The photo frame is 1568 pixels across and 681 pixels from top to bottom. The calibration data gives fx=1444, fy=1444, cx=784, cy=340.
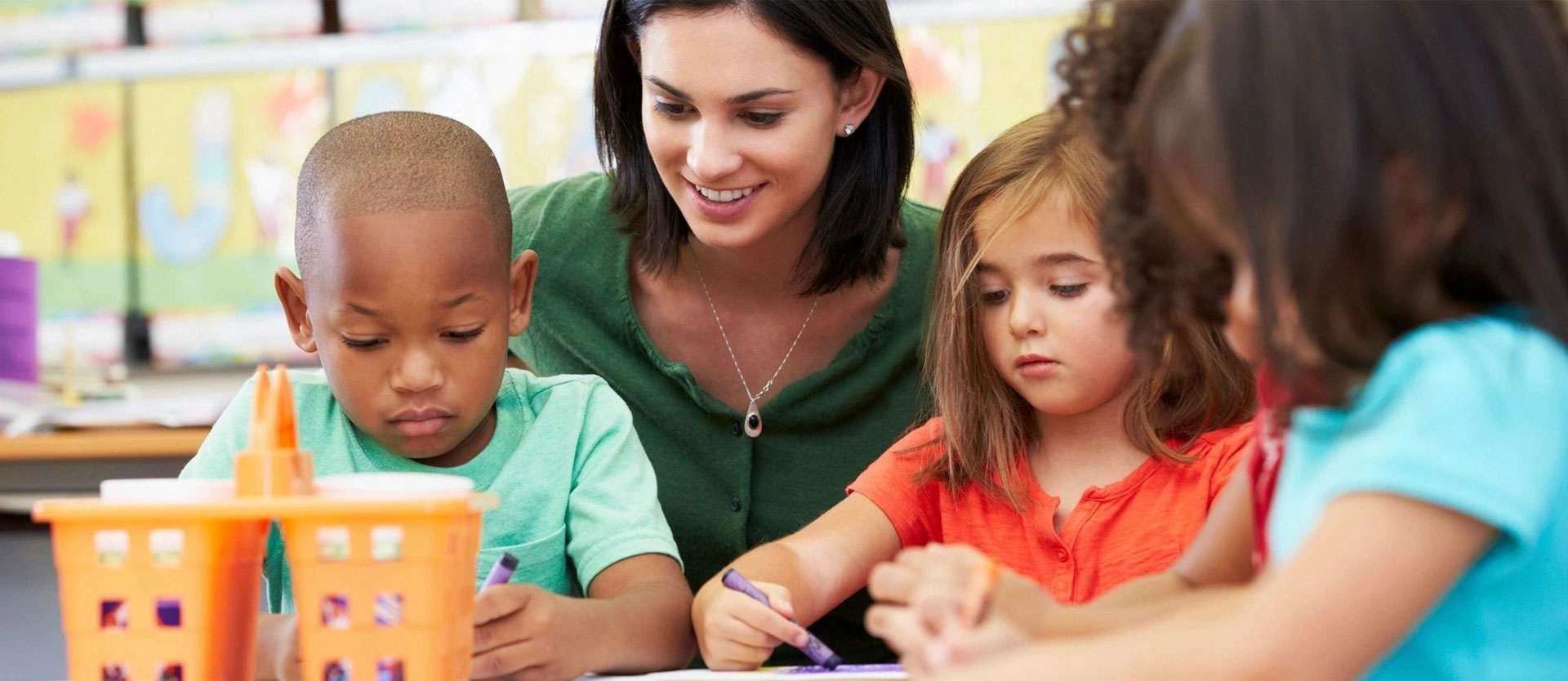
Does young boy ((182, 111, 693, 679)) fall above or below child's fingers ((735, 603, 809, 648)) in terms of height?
above

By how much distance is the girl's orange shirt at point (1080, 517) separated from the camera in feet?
4.25

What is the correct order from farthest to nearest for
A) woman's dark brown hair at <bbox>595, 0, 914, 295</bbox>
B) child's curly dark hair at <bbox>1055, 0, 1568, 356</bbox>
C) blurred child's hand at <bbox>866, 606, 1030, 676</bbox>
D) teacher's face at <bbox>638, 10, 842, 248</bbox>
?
woman's dark brown hair at <bbox>595, 0, 914, 295</bbox>
teacher's face at <bbox>638, 10, 842, 248</bbox>
child's curly dark hair at <bbox>1055, 0, 1568, 356</bbox>
blurred child's hand at <bbox>866, 606, 1030, 676</bbox>

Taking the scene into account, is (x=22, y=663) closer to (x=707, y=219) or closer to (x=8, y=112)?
(x=707, y=219)

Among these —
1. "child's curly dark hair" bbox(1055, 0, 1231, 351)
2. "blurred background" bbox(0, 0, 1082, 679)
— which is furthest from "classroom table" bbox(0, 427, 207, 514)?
"child's curly dark hair" bbox(1055, 0, 1231, 351)

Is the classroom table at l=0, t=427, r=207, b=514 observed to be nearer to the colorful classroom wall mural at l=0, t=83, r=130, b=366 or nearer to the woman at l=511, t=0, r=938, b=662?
the colorful classroom wall mural at l=0, t=83, r=130, b=366

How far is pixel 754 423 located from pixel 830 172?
30 centimetres

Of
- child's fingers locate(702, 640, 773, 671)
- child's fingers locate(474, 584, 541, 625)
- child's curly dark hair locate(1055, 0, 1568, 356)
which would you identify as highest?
child's curly dark hair locate(1055, 0, 1568, 356)

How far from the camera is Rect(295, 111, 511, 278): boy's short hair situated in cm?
119

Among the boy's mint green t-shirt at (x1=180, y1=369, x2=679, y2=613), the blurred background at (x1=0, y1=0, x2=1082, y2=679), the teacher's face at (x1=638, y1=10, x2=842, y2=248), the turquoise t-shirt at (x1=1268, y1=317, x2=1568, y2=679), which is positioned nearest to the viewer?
the turquoise t-shirt at (x1=1268, y1=317, x2=1568, y2=679)

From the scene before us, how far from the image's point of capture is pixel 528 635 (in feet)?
3.49

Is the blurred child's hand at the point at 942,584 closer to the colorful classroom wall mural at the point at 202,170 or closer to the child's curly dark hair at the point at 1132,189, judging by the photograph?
the child's curly dark hair at the point at 1132,189

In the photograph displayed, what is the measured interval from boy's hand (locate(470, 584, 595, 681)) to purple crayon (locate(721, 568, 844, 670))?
4.7 inches

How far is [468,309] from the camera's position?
3.88 feet

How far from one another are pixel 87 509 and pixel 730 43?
824mm
